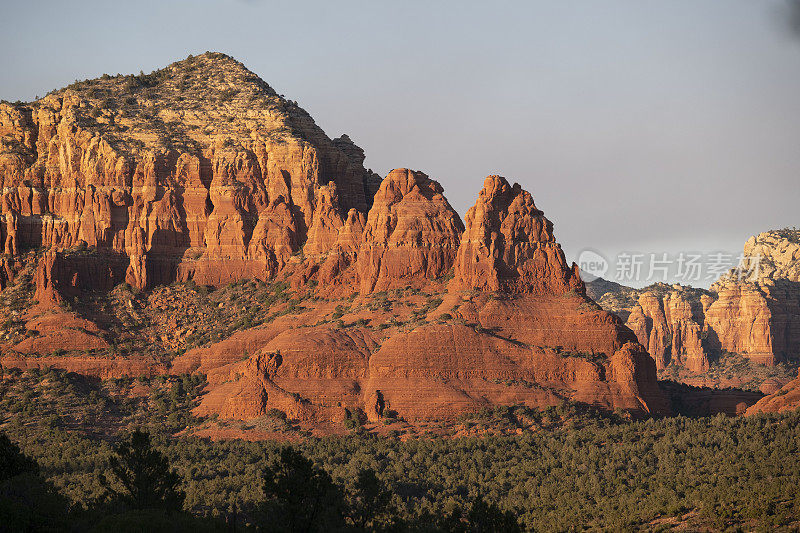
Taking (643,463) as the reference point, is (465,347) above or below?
above

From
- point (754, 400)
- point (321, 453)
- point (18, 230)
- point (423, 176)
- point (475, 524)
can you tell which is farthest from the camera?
point (18, 230)

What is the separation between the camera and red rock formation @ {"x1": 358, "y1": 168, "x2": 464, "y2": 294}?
5261 inches

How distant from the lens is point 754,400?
13025 centimetres

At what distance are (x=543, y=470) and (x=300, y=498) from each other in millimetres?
31916

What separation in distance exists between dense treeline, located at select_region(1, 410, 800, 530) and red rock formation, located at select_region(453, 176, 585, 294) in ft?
68.3

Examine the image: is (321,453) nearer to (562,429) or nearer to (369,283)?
(562,429)

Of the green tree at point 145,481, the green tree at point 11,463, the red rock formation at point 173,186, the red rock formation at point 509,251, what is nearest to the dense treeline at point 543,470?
the green tree at point 145,481

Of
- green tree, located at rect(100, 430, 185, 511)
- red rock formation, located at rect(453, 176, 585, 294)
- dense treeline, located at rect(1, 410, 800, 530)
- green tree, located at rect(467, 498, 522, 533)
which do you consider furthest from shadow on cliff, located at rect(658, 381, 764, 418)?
green tree, located at rect(100, 430, 185, 511)

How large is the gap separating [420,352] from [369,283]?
794 inches

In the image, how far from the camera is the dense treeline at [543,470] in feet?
268

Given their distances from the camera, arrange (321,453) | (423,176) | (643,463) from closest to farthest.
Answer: (643,463) → (321,453) → (423,176)

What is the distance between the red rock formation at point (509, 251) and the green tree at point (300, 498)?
175 ft

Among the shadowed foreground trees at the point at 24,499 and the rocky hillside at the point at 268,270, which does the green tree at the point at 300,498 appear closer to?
the shadowed foreground trees at the point at 24,499

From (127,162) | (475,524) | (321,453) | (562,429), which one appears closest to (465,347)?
(562,429)
